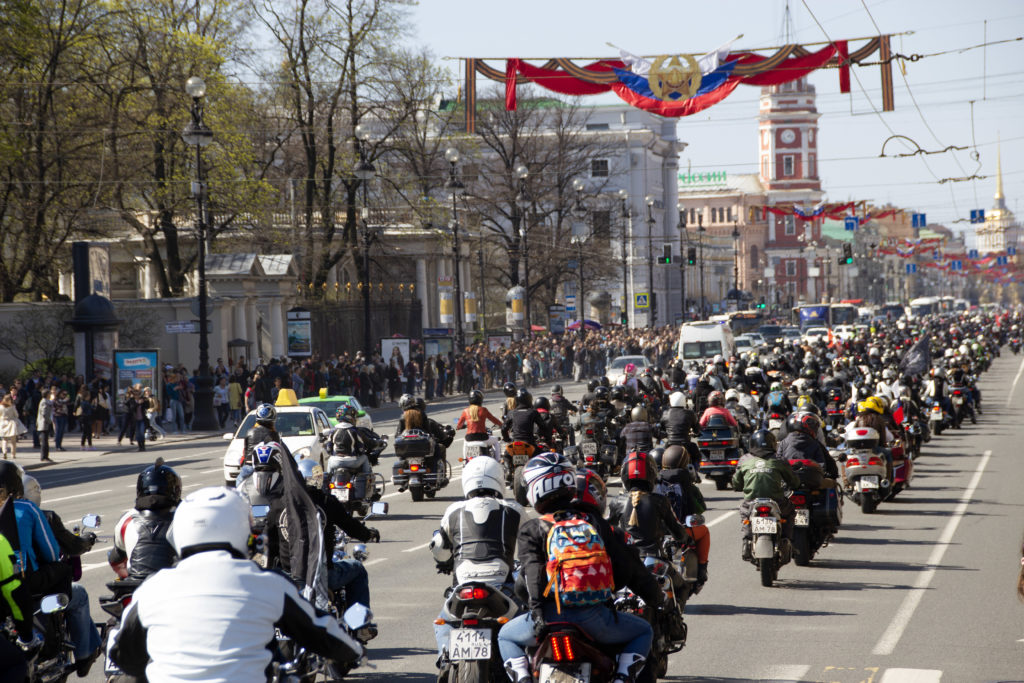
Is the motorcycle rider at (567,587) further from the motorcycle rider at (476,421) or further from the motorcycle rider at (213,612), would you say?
the motorcycle rider at (476,421)

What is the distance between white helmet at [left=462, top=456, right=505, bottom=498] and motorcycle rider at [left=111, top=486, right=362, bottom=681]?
3.52 m

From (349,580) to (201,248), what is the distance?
28781 millimetres

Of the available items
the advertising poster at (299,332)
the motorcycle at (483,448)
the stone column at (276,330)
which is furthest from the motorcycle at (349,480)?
the stone column at (276,330)

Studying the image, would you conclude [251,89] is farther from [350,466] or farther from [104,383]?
[350,466]

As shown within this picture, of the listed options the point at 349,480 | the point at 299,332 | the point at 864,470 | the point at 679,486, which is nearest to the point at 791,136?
the point at 299,332

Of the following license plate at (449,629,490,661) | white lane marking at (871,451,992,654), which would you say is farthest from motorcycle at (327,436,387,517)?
license plate at (449,629,490,661)

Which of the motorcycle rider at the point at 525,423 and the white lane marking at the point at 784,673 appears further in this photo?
the motorcycle rider at the point at 525,423

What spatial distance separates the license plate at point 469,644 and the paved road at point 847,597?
70.5 inches

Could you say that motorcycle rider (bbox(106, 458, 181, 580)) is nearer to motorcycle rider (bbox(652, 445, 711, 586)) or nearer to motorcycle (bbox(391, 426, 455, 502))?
motorcycle rider (bbox(652, 445, 711, 586))

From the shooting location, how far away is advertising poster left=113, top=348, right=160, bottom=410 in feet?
115

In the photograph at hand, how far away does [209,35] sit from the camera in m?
51.4

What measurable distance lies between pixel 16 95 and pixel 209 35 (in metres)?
10.00

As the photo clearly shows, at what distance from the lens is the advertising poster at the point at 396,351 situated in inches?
1966

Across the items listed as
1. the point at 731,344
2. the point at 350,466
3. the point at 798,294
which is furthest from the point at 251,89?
the point at 798,294
